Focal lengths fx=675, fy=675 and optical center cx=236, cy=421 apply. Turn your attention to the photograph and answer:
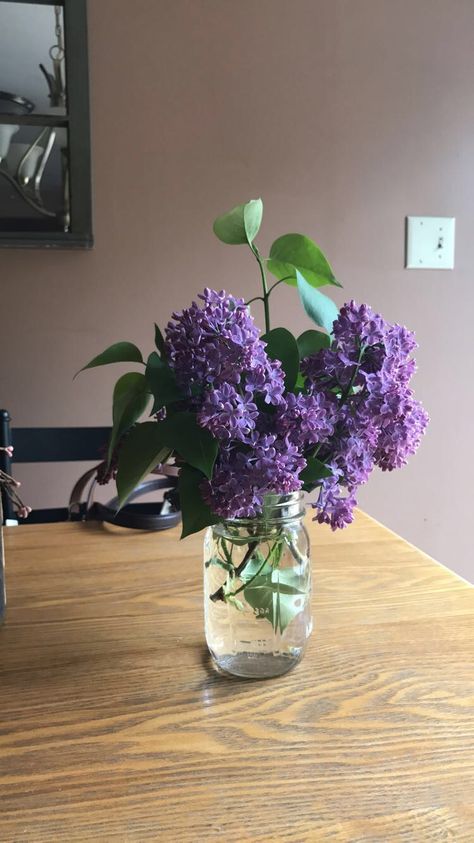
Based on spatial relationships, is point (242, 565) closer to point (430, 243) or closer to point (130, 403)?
point (130, 403)

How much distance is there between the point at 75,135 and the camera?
4.36 ft

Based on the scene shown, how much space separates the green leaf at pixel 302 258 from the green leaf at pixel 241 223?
0.09 ft

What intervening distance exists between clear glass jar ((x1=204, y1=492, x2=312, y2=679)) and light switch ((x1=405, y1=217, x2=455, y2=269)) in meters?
1.12

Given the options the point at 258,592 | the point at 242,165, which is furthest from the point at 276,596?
the point at 242,165

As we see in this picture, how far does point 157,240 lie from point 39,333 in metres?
0.31

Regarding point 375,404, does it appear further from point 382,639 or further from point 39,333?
point 39,333

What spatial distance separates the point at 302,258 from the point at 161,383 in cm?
17

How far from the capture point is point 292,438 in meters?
0.47

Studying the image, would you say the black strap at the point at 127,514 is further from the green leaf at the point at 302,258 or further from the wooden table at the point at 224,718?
the green leaf at the point at 302,258

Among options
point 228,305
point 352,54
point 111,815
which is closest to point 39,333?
point 352,54

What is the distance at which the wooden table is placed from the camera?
0.38 meters

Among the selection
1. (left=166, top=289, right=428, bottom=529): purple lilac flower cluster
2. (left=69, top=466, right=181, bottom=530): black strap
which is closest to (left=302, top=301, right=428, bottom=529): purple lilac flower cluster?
(left=166, top=289, right=428, bottom=529): purple lilac flower cluster

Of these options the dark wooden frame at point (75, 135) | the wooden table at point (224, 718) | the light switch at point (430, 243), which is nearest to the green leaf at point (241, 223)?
the wooden table at point (224, 718)

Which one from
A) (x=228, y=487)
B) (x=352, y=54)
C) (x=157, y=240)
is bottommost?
(x=228, y=487)
